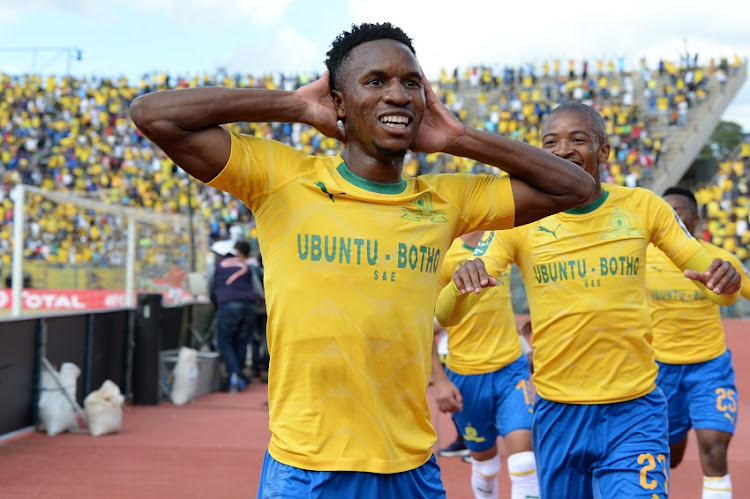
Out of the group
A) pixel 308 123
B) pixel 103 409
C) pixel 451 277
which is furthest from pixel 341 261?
pixel 103 409

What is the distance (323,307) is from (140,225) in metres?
12.9

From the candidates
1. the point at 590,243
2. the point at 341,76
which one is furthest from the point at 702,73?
the point at 341,76

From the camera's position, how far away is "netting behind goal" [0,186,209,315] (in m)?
14.8

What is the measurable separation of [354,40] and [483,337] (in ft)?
12.4

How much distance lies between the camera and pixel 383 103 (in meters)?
2.52

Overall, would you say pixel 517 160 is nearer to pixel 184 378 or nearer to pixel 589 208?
pixel 589 208

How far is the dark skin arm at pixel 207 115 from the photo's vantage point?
2.37 m

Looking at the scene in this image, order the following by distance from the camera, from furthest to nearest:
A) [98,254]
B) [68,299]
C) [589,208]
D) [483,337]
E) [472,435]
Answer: [68,299] → [98,254] → [483,337] → [472,435] → [589,208]

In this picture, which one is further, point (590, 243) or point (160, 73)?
point (160, 73)

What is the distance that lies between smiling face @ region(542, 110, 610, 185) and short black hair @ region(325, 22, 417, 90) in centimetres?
157

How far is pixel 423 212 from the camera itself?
2.67 m

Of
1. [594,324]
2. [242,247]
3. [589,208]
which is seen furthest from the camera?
[242,247]

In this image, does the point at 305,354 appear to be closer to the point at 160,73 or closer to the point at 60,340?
the point at 60,340

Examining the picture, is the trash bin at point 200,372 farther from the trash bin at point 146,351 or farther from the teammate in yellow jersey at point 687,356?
the teammate in yellow jersey at point 687,356
